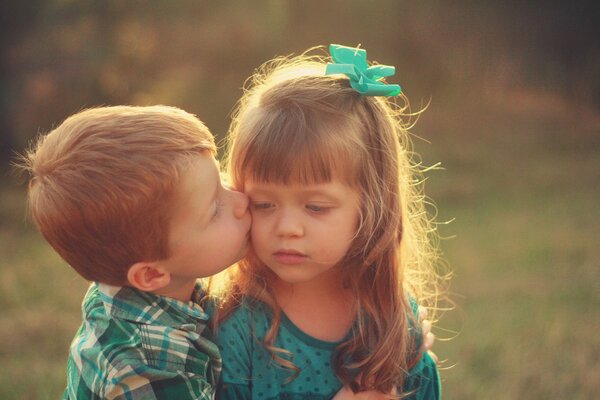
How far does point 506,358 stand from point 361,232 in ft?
5.95

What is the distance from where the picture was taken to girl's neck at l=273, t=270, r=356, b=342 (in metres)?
2.49

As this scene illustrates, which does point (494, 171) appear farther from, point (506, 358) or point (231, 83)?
point (506, 358)

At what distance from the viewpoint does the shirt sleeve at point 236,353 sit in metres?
2.40

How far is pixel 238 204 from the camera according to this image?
2.27 metres

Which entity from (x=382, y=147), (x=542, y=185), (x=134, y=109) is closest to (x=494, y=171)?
(x=542, y=185)

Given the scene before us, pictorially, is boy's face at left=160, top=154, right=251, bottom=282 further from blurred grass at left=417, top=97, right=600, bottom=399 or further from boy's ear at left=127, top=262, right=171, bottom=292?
blurred grass at left=417, top=97, right=600, bottom=399

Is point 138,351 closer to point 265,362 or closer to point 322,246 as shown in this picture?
point 265,362

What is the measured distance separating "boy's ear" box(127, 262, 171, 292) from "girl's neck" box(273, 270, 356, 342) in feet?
1.44

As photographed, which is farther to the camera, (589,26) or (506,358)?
(589,26)

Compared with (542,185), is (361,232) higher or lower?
higher

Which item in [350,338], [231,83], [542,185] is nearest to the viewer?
[350,338]

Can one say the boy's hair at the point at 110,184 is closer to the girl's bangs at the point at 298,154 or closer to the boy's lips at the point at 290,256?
the girl's bangs at the point at 298,154

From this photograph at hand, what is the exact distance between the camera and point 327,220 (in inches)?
90.0

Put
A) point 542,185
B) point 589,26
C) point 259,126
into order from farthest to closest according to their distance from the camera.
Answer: point 589,26, point 542,185, point 259,126
